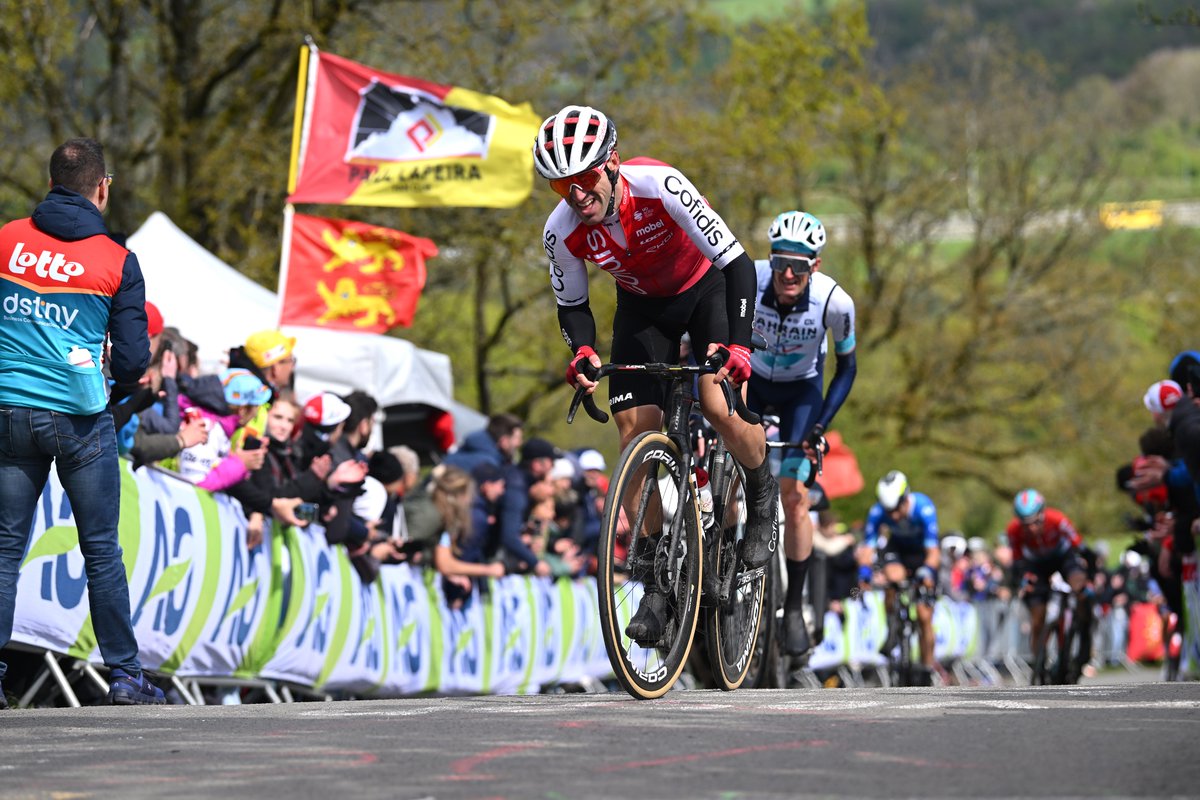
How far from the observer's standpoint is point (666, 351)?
8086 mm

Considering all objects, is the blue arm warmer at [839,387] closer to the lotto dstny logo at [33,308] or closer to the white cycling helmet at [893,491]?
the lotto dstny logo at [33,308]

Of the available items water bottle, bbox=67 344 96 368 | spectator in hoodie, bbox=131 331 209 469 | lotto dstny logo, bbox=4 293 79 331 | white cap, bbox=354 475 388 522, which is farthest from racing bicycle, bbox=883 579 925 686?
lotto dstny logo, bbox=4 293 79 331

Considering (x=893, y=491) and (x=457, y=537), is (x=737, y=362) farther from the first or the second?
(x=893, y=491)

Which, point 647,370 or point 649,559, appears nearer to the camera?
point 649,559

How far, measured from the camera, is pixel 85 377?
7602 millimetres

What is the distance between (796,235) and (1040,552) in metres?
9.39

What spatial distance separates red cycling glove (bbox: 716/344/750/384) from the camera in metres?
7.50

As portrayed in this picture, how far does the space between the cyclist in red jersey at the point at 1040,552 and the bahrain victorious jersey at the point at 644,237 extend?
11035 mm

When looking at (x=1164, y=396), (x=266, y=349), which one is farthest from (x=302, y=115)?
(x=1164, y=396)

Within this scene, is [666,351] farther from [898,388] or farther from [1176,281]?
[1176,281]

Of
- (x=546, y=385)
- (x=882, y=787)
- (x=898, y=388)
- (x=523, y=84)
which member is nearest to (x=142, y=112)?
(x=523, y=84)

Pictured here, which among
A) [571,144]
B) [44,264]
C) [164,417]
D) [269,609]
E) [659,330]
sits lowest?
[269,609]

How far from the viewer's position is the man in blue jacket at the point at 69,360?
752 cm

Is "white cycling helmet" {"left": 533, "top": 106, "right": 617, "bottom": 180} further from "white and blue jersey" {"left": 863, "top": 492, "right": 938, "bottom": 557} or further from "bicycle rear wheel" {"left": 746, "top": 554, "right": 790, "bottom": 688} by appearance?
"white and blue jersey" {"left": 863, "top": 492, "right": 938, "bottom": 557}
